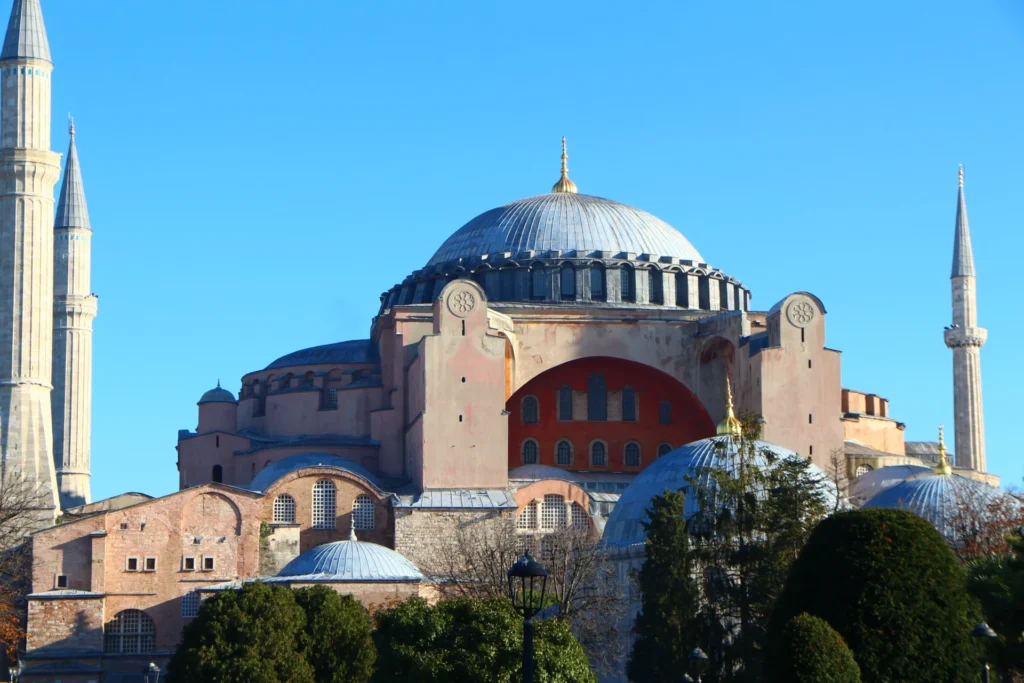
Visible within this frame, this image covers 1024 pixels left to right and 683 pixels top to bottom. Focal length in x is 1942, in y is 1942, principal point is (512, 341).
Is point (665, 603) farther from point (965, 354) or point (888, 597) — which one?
point (965, 354)

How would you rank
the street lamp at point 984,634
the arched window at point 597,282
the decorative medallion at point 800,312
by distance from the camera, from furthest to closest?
the arched window at point 597,282
the decorative medallion at point 800,312
the street lamp at point 984,634

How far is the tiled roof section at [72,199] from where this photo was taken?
181 ft

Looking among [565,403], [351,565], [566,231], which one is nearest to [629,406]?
[565,403]

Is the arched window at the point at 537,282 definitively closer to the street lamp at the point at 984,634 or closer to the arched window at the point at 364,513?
the arched window at the point at 364,513

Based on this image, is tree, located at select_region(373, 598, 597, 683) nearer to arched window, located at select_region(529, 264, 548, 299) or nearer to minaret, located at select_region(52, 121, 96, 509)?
arched window, located at select_region(529, 264, 548, 299)

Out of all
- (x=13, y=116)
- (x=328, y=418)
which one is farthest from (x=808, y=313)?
(x=13, y=116)

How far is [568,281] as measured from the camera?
151 ft

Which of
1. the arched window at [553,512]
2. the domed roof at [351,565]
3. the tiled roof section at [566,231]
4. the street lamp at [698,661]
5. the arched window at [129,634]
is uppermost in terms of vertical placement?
the tiled roof section at [566,231]

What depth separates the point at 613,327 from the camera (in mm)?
43969

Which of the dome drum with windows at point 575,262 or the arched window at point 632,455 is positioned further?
the dome drum with windows at point 575,262

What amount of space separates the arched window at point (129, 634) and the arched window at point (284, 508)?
3.52 metres

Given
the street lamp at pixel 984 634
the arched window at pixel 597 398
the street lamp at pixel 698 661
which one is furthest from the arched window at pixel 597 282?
the street lamp at pixel 984 634

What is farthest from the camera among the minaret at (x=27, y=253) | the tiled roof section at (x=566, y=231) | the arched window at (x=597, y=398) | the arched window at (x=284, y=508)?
the tiled roof section at (x=566, y=231)

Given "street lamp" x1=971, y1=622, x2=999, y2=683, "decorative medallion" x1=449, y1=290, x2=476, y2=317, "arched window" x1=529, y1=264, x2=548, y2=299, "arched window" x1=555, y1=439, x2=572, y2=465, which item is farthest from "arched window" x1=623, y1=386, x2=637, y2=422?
"street lamp" x1=971, y1=622, x2=999, y2=683
